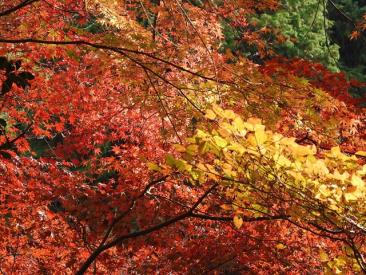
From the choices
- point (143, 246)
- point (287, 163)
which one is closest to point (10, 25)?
point (143, 246)

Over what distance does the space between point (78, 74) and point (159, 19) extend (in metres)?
2.43

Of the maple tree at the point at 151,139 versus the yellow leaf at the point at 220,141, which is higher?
the yellow leaf at the point at 220,141

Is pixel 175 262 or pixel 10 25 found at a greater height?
pixel 10 25

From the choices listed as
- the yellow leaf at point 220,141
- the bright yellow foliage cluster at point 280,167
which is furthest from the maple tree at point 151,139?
the yellow leaf at point 220,141

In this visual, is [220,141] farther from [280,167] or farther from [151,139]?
[151,139]

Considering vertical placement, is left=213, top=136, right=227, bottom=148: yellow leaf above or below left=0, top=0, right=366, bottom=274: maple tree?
above

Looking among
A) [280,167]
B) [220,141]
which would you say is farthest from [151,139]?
[220,141]

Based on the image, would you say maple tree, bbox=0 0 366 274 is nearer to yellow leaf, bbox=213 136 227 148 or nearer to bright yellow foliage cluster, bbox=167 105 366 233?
bright yellow foliage cluster, bbox=167 105 366 233

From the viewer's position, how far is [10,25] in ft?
23.4

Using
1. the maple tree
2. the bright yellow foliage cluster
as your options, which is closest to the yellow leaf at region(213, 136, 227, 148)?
the bright yellow foliage cluster

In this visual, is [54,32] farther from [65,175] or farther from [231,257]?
[231,257]

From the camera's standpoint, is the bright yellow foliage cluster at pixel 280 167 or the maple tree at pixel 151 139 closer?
the bright yellow foliage cluster at pixel 280 167

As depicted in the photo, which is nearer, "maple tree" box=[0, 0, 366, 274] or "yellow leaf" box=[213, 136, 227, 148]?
"yellow leaf" box=[213, 136, 227, 148]

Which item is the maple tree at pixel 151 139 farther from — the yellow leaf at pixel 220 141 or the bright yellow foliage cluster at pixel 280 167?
the yellow leaf at pixel 220 141
